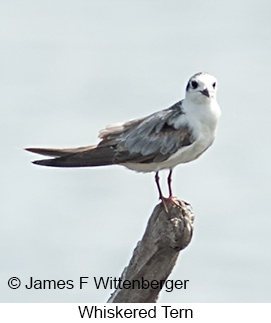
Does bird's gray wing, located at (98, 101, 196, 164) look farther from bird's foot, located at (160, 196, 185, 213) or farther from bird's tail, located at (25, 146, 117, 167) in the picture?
bird's foot, located at (160, 196, 185, 213)

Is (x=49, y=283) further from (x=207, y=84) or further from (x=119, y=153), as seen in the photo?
(x=207, y=84)

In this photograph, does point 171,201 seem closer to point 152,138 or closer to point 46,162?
point 152,138

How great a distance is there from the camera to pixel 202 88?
15.9m

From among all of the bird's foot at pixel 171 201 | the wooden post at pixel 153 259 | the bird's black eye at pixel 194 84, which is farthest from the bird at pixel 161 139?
the wooden post at pixel 153 259

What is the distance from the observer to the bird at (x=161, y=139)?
15922 millimetres

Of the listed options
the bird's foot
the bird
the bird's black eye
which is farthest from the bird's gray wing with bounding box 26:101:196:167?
the bird's foot

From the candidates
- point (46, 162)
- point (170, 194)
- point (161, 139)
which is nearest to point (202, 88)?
point (161, 139)

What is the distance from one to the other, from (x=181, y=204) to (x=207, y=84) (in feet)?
6.44

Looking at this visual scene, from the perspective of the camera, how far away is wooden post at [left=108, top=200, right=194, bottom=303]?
1333 cm

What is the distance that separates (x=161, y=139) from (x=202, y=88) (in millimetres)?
849

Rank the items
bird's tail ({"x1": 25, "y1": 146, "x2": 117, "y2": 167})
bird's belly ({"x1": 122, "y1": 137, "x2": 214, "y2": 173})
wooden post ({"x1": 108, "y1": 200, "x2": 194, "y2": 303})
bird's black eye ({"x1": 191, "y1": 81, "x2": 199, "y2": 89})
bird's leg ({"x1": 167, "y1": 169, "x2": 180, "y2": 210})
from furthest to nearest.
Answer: bird's tail ({"x1": 25, "y1": 146, "x2": 117, "y2": 167}) → bird's black eye ({"x1": 191, "y1": 81, "x2": 199, "y2": 89}) → bird's belly ({"x1": 122, "y1": 137, "x2": 214, "y2": 173}) → bird's leg ({"x1": 167, "y1": 169, "x2": 180, "y2": 210}) → wooden post ({"x1": 108, "y1": 200, "x2": 194, "y2": 303})

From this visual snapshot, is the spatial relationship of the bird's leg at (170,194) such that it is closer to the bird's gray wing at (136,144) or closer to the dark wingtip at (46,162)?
the bird's gray wing at (136,144)

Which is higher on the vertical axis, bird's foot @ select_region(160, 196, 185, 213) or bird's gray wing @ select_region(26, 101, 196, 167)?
bird's gray wing @ select_region(26, 101, 196, 167)

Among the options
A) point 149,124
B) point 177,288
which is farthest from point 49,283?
point 149,124
